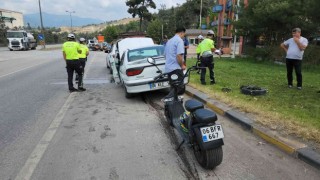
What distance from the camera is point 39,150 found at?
464 centimetres

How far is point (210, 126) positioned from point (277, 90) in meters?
5.34

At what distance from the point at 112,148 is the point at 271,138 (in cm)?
253

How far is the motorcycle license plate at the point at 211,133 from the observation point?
374 centimetres

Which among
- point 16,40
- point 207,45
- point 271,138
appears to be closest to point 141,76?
point 207,45

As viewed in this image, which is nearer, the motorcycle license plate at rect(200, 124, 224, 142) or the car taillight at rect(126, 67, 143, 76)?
the motorcycle license plate at rect(200, 124, 224, 142)

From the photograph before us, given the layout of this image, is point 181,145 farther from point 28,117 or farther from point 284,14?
point 284,14

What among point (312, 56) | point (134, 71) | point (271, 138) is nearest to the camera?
point (271, 138)

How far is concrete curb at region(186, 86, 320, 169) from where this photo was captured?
411 cm

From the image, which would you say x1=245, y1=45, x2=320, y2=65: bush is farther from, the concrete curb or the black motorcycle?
the black motorcycle

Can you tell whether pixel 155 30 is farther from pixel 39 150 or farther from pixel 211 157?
pixel 211 157

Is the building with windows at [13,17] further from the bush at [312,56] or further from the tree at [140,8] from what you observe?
the bush at [312,56]

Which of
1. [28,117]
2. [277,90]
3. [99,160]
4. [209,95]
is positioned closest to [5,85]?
[28,117]

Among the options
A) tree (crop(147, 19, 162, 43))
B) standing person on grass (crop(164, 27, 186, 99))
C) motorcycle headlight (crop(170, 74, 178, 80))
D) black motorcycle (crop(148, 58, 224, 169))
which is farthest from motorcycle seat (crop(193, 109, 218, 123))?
tree (crop(147, 19, 162, 43))

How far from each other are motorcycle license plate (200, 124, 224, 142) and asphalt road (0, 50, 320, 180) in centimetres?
48
